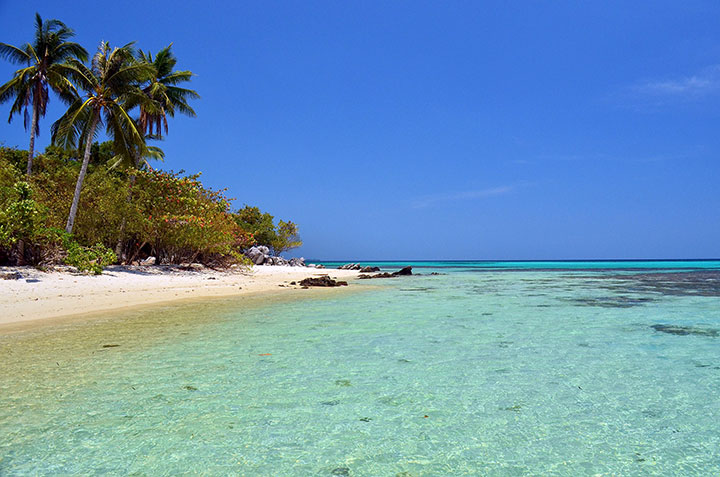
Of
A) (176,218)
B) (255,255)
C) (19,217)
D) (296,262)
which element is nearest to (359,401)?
(19,217)

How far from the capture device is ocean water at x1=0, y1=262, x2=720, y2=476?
242cm

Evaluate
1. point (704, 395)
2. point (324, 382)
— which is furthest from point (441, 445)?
point (704, 395)

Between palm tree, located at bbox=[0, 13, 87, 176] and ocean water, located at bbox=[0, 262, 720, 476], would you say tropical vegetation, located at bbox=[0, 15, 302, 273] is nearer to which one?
palm tree, located at bbox=[0, 13, 87, 176]

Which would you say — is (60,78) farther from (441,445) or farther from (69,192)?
(441,445)

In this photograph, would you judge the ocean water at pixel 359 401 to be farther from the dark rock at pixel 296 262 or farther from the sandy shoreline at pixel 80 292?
the dark rock at pixel 296 262

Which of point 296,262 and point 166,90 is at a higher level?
point 166,90

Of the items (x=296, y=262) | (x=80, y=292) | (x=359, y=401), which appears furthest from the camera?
(x=296, y=262)

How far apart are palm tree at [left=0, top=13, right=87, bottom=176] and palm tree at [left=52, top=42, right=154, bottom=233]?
1318 millimetres

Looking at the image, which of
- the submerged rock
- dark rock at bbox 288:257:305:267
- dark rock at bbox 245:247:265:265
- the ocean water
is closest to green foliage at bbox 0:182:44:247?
the ocean water

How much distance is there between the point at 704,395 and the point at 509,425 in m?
2.01

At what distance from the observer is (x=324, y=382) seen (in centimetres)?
393

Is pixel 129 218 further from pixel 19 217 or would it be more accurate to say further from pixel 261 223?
pixel 261 223

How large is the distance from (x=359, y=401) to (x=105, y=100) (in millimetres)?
20831

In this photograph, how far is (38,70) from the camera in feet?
68.4
